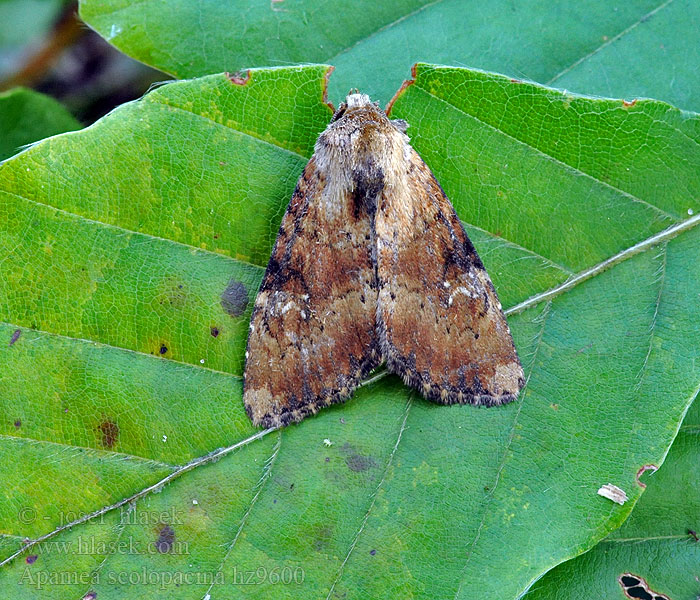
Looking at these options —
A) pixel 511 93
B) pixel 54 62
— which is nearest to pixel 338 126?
pixel 511 93

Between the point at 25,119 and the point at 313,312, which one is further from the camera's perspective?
the point at 25,119

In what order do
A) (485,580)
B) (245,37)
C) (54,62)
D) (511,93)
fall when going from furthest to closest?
1. (54,62)
2. (245,37)
3. (511,93)
4. (485,580)

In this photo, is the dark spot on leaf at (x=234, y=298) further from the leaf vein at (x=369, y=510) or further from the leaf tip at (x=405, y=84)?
the leaf tip at (x=405, y=84)

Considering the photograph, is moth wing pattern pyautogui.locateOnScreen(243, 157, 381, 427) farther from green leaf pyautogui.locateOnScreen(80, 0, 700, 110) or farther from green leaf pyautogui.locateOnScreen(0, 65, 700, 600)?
green leaf pyautogui.locateOnScreen(80, 0, 700, 110)

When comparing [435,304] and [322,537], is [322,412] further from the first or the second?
[435,304]

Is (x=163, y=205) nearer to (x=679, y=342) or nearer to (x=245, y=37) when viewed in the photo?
(x=245, y=37)

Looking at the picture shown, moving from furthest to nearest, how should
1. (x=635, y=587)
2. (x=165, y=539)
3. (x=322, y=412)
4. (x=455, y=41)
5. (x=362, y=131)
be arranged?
(x=455, y=41), (x=635, y=587), (x=362, y=131), (x=322, y=412), (x=165, y=539)

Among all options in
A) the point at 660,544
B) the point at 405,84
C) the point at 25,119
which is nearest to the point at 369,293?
the point at 405,84
